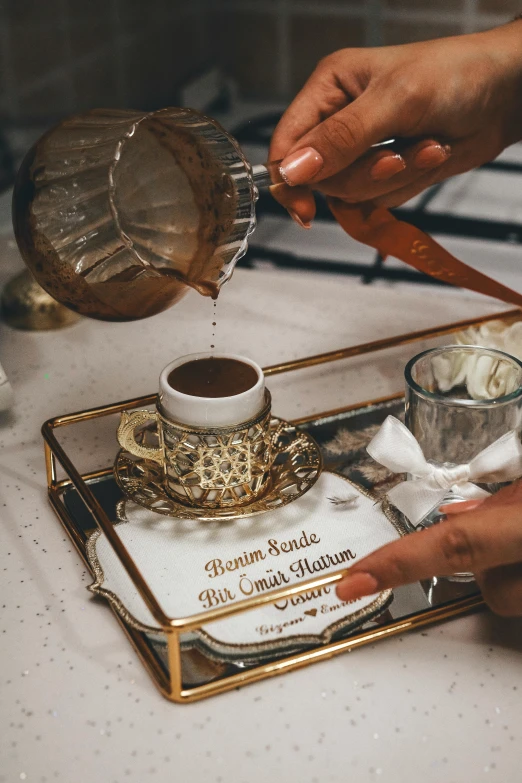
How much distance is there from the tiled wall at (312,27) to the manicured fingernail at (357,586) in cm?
123

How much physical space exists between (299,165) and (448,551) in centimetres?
37

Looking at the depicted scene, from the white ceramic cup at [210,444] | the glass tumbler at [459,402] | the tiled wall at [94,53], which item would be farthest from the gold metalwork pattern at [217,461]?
the tiled wall at [94,53]

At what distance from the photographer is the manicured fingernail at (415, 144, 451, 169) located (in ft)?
2.73

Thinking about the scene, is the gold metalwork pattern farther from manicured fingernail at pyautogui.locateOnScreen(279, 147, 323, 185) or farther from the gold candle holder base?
the gold candle holder base

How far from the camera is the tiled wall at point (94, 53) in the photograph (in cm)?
119

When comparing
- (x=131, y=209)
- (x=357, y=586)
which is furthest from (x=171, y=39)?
(x=357, y=586)

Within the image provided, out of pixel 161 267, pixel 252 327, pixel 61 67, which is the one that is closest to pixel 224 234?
pixel 161 267

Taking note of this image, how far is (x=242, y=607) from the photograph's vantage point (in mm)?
488

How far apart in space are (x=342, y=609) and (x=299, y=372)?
1.16 ft

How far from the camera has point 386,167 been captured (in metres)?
0.80

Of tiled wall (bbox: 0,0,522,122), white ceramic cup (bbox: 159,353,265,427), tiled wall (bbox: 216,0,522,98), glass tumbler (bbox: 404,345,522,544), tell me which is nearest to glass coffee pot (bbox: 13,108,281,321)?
white ceramic cup (bbox: 159,353,265,427)

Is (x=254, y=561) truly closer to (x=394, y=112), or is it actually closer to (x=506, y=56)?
(x=394, y=112)

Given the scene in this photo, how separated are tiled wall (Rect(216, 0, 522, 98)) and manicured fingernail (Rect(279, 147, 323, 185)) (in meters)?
0.90

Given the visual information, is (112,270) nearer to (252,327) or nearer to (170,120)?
(170,120)
